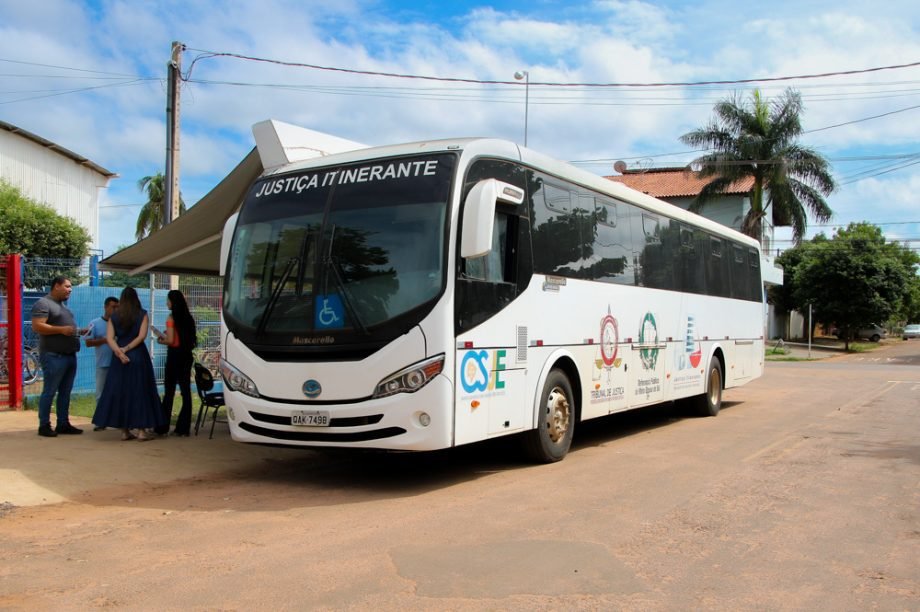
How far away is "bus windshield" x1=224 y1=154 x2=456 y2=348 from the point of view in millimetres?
7172

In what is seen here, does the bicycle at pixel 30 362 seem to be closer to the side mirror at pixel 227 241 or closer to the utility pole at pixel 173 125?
the utility pole at pixel 173 125

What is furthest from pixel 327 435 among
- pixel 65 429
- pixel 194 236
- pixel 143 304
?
pixel 143 304

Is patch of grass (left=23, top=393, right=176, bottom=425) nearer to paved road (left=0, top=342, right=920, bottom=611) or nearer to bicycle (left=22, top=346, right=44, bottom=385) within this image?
paved road (left=0, top=342, right=920, bottom=611)

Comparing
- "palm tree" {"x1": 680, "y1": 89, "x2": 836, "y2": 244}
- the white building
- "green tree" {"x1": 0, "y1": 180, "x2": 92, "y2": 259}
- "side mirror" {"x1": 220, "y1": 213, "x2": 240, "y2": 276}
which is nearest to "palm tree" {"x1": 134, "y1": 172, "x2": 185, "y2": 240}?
the white building

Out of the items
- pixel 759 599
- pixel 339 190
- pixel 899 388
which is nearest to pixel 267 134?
pixel 339 190

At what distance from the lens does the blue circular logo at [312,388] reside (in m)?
7.28

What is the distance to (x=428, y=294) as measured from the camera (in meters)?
7.09

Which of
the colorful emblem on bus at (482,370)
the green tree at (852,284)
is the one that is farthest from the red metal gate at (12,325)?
the green tree at (852,284)

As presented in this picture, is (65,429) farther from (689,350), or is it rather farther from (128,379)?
(689,350)

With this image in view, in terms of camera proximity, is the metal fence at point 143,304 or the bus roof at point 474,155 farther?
the metal fence at point 143,304

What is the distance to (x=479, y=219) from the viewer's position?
23.2ft

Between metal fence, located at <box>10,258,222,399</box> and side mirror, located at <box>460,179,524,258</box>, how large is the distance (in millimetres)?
7684

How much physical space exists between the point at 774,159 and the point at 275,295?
34848mm

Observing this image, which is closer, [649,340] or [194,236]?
[194,236]
